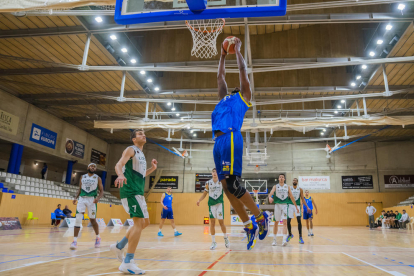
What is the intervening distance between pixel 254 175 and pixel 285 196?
65.3 ft

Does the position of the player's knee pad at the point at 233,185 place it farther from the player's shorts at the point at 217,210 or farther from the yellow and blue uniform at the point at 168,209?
the yellow and blue uniform at the point at 168,209

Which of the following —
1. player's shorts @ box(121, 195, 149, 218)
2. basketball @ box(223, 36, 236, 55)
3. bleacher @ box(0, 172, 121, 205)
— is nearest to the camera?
basketball @ box(223, 36, 236, 55)

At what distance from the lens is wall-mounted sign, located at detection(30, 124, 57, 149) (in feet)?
69.4

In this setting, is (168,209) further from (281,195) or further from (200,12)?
(200,12)

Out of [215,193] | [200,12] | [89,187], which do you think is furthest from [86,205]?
[200,12]

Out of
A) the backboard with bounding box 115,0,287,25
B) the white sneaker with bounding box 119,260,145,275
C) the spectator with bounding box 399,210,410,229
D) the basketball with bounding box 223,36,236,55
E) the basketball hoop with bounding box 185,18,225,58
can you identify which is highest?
the basketball hoop with bounding box 185,18,225,58

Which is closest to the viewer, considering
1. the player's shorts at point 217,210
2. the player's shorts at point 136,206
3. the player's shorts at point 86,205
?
the player's shorts at point 136,206

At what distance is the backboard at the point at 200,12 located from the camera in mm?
4578

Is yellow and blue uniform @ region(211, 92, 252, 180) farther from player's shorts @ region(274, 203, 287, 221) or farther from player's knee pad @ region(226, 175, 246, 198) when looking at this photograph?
player's shorts @ region(274, 203, 287, 221)

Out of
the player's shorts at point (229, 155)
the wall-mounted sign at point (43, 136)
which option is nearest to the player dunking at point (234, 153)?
the player's shorts at point (229, 155)

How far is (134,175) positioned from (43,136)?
818 inches

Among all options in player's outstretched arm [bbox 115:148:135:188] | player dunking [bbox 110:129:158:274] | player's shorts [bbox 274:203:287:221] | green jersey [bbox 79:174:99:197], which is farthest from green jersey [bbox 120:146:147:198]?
player's shorts [bbox 274:203:287:221]

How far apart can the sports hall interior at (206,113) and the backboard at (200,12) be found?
332 centimetres

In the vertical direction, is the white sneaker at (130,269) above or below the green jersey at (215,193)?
below
